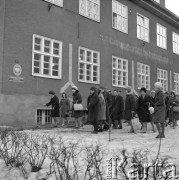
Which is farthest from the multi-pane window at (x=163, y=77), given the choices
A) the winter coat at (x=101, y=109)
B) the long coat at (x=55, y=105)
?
the winter coat at (x=101, y=109)

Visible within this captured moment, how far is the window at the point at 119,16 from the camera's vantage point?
741 inches

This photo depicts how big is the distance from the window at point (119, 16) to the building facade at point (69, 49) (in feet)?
0.18

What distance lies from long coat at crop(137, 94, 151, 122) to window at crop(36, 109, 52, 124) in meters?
4.67

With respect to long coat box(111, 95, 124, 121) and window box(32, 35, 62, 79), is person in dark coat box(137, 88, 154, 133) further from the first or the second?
window box(32, 35, 62, 79)

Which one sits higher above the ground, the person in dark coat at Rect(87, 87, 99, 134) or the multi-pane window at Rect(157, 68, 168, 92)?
the multi-pane window at Rect(157, 68, 168, 92)

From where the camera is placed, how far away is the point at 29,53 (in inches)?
535

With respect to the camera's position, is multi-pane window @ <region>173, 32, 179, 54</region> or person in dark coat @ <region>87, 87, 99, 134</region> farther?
multi-pane window @ <region>173, 32, 179, 54</region>

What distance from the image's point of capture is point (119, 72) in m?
19.0

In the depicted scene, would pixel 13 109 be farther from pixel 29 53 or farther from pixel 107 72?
pixel 107 72

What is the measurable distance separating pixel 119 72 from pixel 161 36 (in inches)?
258

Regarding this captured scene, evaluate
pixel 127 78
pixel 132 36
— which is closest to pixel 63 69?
pixel 127 78

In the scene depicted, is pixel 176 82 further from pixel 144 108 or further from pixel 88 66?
pixel 144 108

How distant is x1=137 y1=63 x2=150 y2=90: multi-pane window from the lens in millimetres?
20631

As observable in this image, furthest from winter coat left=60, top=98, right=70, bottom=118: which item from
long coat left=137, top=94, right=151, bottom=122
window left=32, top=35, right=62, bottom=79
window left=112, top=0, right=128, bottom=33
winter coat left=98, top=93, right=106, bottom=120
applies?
window left=112, top=0, right=128, bottom=33
